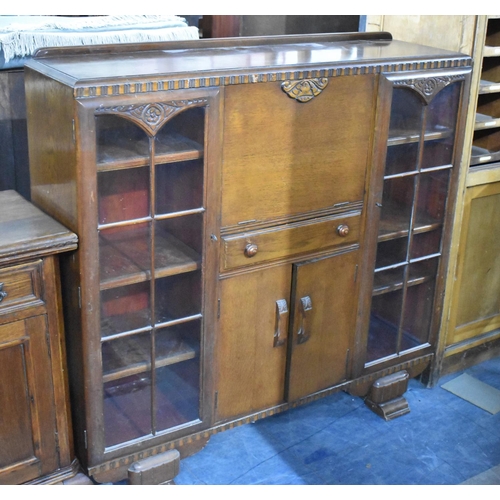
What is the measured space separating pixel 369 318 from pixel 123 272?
0.90m

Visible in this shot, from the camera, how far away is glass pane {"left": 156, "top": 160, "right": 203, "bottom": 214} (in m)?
1.80

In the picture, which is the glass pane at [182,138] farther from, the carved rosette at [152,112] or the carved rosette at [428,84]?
the carved rosette at [428,84]

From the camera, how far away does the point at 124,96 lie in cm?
166

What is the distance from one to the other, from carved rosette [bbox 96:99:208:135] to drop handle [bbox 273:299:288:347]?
669 millimetres

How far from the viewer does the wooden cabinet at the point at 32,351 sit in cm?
171

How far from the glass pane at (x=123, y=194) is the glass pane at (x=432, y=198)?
94 centimetres

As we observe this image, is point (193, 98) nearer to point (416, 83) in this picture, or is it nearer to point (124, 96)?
point (124, 96)

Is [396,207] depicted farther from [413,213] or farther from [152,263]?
[152,263]

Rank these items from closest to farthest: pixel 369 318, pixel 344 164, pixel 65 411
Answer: pixel 65 411, pixel 344 164, pixel 369 318

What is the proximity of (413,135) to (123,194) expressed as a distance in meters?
0.93

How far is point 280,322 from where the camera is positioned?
7.06ft

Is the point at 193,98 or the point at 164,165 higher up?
the point at 193,98
